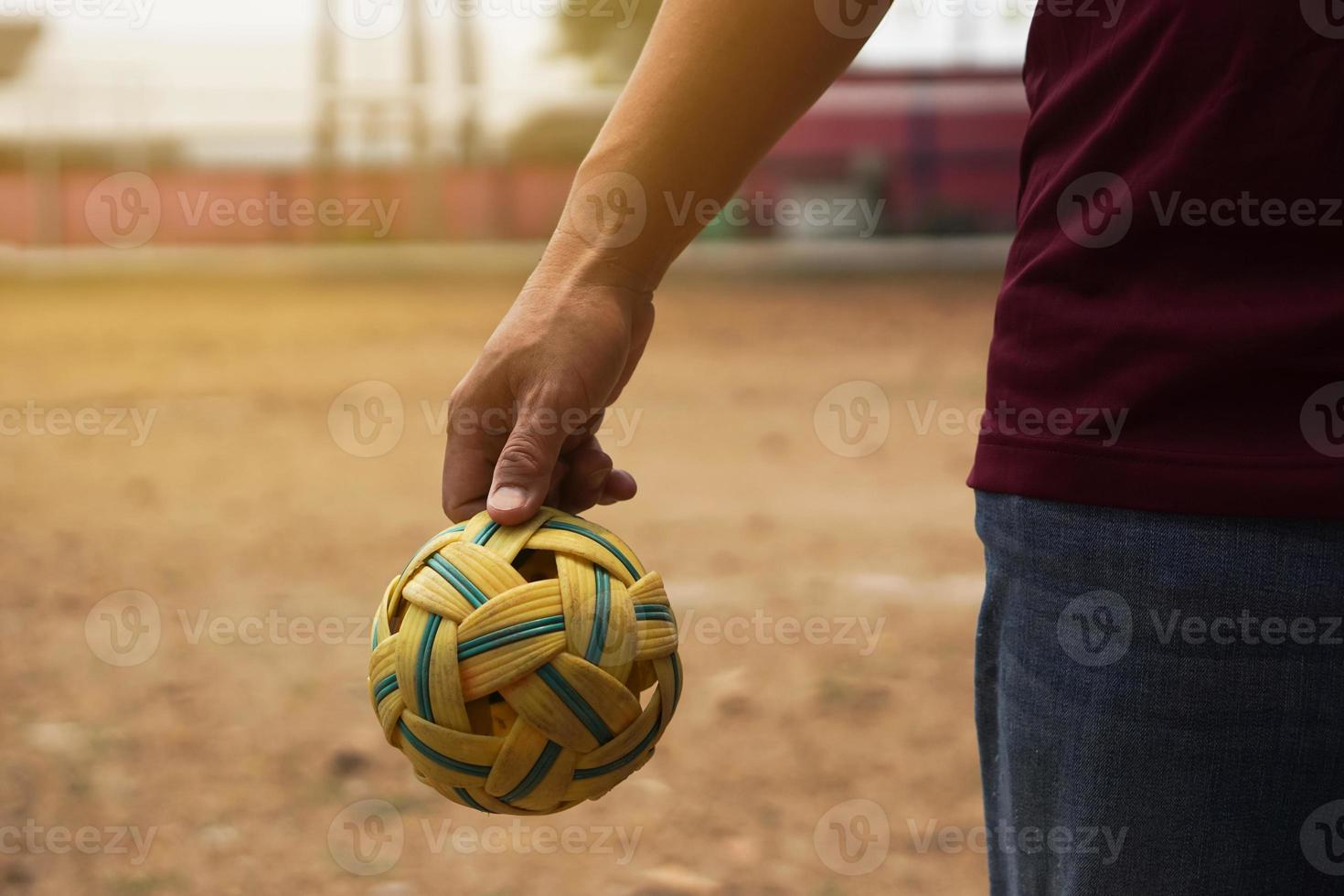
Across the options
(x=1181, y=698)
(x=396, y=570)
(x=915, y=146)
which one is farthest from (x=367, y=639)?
(x=915, y=146)

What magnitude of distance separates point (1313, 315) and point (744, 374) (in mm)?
9368

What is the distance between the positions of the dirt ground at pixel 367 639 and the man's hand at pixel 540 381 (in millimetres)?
1931

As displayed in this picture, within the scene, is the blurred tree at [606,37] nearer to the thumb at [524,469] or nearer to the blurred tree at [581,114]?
the blurred tree at [581,114]

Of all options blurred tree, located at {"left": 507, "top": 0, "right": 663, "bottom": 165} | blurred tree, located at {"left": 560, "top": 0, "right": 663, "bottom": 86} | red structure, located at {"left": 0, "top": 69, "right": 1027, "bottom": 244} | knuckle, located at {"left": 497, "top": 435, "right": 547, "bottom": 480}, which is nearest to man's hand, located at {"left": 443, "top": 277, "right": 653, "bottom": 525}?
knuckle, located at {"left": 497, "top": 435, "right": 547, "bottom": 480}

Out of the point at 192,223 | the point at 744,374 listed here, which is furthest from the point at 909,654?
the point at 192,223

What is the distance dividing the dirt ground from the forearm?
7.03 feet

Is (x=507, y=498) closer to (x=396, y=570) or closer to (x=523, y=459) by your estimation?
(x=523, y=459)

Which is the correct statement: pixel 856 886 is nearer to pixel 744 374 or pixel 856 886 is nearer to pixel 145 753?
pixel 145 753

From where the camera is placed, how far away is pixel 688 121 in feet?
4.83

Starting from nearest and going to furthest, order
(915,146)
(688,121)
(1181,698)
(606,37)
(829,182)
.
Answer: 1. (1181,698)
2. (688,121)
3. (829,182)
4. (915,146)
5. (606,37)

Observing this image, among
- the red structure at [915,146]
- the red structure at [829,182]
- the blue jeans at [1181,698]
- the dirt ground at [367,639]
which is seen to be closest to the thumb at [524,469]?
the blue jeans at [1181,698]

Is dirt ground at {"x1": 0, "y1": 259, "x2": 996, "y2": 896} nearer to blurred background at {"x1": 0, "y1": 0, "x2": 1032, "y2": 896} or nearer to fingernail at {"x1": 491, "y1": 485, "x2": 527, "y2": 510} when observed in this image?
blurred background at {"x1": 0, "y1": 0, "x2": 1032, "y2": 896}

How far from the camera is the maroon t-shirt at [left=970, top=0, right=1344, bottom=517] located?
117cm

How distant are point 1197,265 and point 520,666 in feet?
2.83
